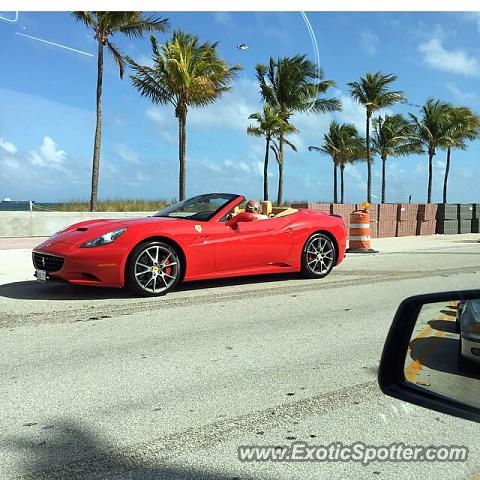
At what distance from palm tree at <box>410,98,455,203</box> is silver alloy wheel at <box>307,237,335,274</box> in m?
42.7

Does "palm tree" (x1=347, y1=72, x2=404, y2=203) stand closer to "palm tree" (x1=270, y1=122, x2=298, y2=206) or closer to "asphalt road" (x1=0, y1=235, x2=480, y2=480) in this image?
"palm tree" (x1=270, y1=122, x2=298, y2=206)

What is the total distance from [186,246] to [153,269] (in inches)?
20.6

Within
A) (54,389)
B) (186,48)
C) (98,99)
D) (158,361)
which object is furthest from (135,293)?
(186,48)

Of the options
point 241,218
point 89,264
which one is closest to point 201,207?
point 241,218

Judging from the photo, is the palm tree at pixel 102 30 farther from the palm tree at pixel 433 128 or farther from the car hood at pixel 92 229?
the palm tree at pixel 433 128

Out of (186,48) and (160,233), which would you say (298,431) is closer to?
(160,233)

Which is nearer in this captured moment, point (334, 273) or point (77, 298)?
point (77, 298)

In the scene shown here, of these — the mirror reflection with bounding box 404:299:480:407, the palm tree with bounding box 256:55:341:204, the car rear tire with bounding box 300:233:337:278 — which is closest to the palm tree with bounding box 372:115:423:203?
the palm tree with bounding box 256:55:341:204

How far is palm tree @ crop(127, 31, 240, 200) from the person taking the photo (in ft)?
72.6

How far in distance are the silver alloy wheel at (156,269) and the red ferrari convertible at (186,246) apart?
0.04 ft

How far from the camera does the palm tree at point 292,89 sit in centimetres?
3369

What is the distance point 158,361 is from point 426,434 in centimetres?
216

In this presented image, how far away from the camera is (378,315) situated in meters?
6.20
